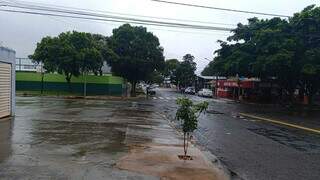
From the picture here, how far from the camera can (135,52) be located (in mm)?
71750

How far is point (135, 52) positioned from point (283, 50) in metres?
26.1

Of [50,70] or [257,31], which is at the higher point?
[257,31]

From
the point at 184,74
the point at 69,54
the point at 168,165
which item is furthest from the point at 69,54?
Answer: the point at 184,74

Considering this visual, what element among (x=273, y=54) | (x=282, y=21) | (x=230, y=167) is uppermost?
(x=282, y=21)

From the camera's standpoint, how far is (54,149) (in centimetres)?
1438

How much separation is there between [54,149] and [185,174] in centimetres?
430

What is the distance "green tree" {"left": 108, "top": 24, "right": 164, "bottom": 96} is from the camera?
234 ft

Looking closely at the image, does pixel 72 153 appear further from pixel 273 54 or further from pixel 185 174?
pixel 273 54

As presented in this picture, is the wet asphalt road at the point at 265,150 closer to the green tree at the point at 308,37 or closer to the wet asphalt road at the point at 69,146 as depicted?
the wet asphalt road at the point at 69,146

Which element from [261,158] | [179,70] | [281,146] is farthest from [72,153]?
[179,70]

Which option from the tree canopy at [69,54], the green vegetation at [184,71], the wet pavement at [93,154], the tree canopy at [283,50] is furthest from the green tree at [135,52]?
the green vegetation at [184,71]

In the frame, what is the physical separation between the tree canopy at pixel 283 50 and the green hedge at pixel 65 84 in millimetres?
15138

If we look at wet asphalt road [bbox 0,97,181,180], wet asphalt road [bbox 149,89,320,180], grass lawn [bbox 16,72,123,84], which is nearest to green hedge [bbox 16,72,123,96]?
grass lawn [bbox 16,72,123,84]

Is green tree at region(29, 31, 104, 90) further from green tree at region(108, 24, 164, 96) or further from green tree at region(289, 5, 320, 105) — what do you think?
green tree at region(289, 5, 320, 105)
